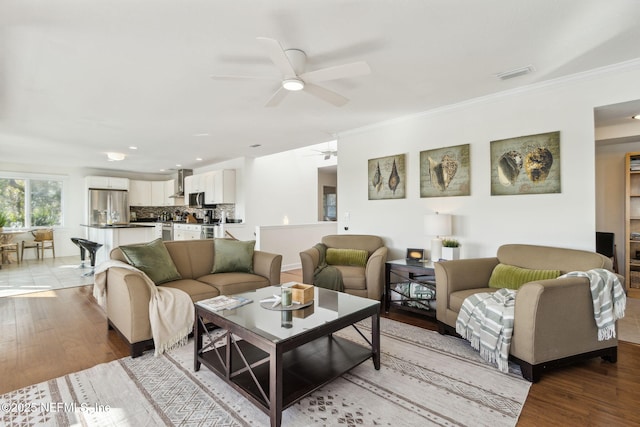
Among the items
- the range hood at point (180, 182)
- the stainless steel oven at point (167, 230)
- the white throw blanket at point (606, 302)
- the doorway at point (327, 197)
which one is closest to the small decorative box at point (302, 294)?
the white throw blanket at point (606, 302)

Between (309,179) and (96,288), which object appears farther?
(309,179)

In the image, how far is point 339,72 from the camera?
Answer: 90.9 inches

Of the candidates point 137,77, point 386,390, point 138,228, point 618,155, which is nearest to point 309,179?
point 138,228

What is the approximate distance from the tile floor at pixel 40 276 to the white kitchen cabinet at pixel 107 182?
6.91 ft

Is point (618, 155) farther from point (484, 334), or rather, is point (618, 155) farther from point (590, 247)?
point (484, 334)

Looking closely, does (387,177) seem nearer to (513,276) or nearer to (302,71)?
(513,276)

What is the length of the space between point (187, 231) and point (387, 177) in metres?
5.16

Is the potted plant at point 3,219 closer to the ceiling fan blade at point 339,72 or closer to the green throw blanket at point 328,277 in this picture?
the green throw blanket at point 328,277

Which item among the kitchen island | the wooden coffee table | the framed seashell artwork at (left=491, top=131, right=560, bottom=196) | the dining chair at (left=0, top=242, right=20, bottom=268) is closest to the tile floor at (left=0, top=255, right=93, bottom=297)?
the dining chair at (left=0, top=242, right=20, bottom=268)

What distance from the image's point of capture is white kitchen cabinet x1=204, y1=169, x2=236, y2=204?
23.1 ft

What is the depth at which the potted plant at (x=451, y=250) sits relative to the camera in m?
3.48

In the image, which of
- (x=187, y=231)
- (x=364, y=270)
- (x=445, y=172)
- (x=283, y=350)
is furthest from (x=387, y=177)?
(x=187, y=231)

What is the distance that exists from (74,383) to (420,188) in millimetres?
3948

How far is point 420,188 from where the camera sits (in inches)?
163
